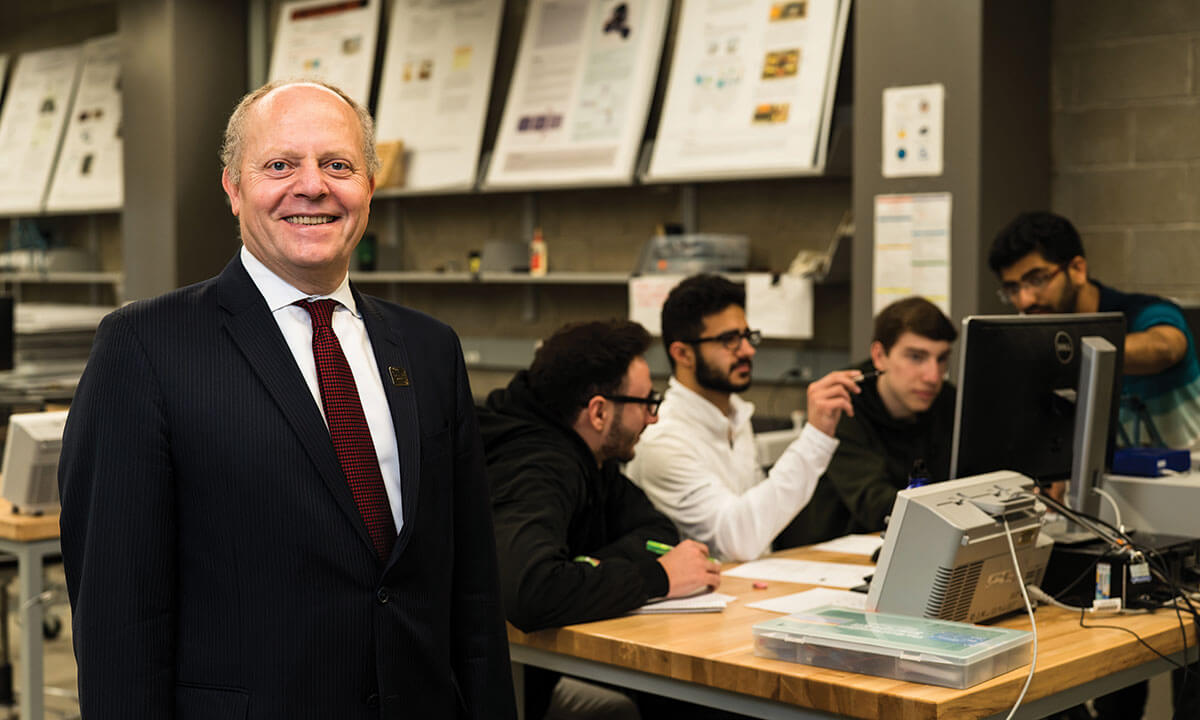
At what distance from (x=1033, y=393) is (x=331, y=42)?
477 cm

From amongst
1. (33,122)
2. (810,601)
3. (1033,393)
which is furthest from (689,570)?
(33,122)

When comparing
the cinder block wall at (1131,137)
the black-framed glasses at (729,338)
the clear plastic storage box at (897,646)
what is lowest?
the clear plastic storage box at (897,646)

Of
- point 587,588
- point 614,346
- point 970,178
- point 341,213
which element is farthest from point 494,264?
point 341,213

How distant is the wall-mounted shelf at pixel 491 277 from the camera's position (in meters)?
5.39

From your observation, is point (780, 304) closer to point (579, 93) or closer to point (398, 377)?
point (579, 93)

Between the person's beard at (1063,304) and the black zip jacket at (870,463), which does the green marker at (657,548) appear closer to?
the black zip jacket at (870,463)

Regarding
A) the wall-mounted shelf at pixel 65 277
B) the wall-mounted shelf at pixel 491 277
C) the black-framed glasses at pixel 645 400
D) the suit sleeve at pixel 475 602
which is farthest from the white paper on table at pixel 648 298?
the wall-mounted shelf at pixel 65 277

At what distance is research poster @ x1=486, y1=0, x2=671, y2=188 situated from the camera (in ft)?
17.5

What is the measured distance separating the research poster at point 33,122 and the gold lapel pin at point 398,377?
685 centimetres

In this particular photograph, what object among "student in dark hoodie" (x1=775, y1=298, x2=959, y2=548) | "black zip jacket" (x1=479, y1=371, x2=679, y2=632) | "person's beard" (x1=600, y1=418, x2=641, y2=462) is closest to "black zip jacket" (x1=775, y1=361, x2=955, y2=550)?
"student in dark hoodie" (x1=775, y1=298, x2=959, y2=548)

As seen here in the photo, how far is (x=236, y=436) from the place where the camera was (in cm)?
150

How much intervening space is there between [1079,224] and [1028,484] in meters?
2.38

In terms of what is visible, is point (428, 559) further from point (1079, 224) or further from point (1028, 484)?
point (1079, 224)

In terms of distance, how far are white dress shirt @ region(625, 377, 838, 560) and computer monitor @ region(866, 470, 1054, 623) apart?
2.44 feet
